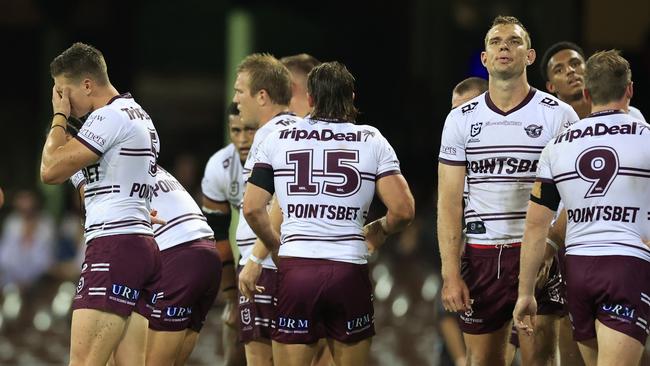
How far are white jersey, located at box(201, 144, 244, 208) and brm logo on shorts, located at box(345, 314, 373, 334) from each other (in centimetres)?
206

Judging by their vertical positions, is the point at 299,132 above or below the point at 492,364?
above

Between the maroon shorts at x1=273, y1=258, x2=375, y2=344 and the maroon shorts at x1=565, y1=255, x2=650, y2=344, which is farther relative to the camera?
the maroon shorts at x1=273, y1=258, x2=375, y2=344

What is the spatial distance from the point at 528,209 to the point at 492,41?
0.98 m

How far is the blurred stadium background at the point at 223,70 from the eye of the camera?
1507 centimetres

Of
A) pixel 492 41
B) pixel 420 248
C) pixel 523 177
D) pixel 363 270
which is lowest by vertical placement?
pixel 420 248

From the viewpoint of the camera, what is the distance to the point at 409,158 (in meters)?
19.5

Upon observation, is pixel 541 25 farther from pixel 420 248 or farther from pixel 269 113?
pixel 269 113

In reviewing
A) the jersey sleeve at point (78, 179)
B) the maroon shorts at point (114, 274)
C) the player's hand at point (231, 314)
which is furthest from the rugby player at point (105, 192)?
the player's hand at point (231, 314)

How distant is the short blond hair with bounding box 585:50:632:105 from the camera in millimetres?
6672

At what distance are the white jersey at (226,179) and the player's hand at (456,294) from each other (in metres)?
2.15

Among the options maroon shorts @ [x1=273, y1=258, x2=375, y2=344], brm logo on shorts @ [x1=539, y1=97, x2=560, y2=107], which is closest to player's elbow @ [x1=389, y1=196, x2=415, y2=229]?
maroon shorts @ [x1=273, y1=258, x2=375, y2=344]

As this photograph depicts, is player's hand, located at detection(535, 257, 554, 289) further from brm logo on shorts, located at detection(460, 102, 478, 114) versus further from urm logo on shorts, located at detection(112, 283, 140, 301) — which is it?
urm logo on shorts, located at detection(112, 283, 140, 301)

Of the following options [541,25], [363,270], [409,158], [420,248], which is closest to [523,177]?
[363,270]

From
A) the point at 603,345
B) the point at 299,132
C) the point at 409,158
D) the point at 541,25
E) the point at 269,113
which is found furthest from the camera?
the point at 409,158
